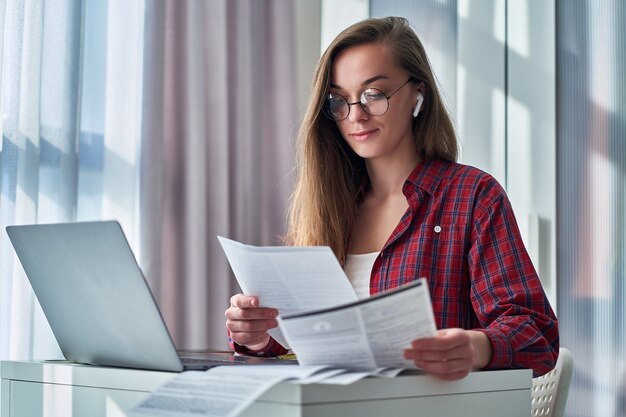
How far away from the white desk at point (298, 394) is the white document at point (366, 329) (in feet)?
0.12

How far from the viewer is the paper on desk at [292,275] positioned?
41.8 inches

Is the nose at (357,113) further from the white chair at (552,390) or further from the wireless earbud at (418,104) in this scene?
the white chair at (552,390)

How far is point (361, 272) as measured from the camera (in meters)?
1.65

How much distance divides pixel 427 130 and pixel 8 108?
3.32 ft

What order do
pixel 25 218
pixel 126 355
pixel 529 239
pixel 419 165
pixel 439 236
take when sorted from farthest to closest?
pixel 529 239
pixel 25 218
pixel 419 165
pixel 439 236
pixel 126 355

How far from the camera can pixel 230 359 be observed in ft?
4.11

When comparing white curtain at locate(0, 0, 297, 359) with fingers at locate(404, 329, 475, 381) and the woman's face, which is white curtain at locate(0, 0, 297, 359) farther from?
fingers at locate(404, 329, 475, 381)

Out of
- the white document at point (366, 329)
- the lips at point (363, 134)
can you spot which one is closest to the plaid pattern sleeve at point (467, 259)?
the lips at point (363, 134)

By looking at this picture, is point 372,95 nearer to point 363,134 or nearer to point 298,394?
point 363,134

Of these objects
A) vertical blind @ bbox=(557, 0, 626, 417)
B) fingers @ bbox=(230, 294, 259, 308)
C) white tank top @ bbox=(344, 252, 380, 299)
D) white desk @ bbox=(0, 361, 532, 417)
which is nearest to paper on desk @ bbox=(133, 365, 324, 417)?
white desk @ bbox=(0, 361, 532, 417)

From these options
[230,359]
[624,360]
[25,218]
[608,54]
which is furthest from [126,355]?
[608,54]

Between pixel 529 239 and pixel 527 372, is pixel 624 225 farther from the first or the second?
pixel 527 372

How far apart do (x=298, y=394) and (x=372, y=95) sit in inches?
33.5

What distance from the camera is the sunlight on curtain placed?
206cm
